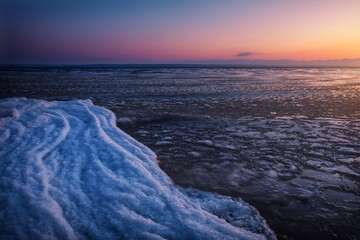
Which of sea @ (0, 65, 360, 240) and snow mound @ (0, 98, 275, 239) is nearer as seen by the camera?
snow mound @ (0, 98, 275, 239)

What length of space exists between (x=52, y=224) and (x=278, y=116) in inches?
253

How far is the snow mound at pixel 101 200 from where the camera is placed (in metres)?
1.89

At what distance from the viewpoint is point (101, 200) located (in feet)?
7.49

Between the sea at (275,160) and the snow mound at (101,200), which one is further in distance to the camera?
the sea at (275,160)

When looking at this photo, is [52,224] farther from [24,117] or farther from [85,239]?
[24,117]

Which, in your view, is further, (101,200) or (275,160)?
(275,160)

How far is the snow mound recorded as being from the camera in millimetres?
1889

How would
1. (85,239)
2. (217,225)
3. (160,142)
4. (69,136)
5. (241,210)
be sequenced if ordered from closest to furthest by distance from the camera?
(85,239), (217,225), (241,210), (69,136), (160,142)

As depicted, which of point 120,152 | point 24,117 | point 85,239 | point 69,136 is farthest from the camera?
point 24,117

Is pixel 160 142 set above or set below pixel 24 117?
below

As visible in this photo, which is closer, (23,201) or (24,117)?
(23,201)

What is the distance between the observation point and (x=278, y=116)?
646cm

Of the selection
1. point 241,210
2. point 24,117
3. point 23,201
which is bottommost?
point 241,210

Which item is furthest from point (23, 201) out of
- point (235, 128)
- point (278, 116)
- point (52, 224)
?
point (278, 116)
